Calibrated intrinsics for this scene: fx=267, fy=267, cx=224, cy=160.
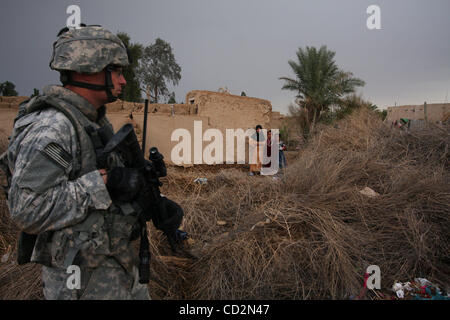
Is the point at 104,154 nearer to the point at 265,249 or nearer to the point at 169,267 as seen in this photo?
the point at 169,267

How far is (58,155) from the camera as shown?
3.38 feet

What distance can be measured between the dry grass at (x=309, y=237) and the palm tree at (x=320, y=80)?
859cm

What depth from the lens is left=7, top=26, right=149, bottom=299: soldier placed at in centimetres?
98

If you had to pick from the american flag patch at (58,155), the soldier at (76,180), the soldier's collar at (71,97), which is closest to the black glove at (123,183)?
the soldier at (76,180)

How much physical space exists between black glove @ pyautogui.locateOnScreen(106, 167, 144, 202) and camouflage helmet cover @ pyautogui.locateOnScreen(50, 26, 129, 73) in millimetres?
505

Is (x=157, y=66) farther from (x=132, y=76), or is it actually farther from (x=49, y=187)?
(x=49, y=187)

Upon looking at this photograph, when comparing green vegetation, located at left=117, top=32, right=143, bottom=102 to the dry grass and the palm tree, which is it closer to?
the palm tree

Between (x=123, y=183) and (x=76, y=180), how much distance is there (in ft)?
0.58

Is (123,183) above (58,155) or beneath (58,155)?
beneath

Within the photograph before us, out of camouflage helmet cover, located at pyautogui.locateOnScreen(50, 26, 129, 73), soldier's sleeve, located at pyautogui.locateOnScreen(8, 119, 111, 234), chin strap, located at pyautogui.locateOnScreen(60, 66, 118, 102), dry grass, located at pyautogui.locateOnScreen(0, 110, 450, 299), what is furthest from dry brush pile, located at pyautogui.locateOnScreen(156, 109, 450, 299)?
camouflage helmet cover, located at pyautogui.locateOnScreen(50, 26, 129, 73)

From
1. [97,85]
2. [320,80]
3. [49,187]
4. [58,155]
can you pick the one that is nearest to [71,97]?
[97,85]

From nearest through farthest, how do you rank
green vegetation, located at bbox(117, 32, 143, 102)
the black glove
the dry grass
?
the black glove
the dry grass
green vegetation, located at bbox(117, 32, 143, 102)
